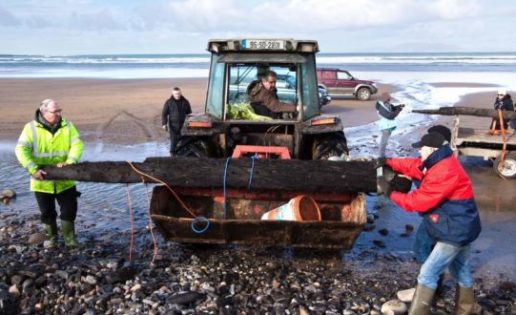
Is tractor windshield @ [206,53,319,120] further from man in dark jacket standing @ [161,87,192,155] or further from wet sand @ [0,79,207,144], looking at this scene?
wet sand @ [0,79,207,144]

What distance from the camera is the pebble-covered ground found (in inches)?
170

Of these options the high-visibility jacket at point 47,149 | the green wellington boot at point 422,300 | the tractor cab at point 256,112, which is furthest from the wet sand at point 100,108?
the green wellington boot at point 422,300

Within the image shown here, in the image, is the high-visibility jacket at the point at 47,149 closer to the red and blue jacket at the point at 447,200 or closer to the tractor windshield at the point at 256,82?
the tractor windshield at the point at 256,82

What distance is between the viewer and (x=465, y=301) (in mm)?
4199

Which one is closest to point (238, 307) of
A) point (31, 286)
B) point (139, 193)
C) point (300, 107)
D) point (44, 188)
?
point (31, 286)

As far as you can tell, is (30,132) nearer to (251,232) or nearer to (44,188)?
(44,188)

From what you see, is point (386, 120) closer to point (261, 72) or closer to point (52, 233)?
point (261, 72)

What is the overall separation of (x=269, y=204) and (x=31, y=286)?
2.62m

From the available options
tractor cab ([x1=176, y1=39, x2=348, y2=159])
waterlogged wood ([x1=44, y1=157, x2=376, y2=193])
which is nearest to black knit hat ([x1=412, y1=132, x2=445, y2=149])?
waterlogged wood ([x1=44, y1=157, x2=376, y2=193])

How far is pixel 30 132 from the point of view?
17.1 feet

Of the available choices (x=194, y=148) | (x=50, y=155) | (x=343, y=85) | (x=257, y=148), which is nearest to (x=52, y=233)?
(x=50, y=155)

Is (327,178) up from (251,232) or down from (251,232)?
up

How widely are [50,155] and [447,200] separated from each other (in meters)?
4.04

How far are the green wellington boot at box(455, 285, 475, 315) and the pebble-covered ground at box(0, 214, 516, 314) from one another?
8.2 inches
